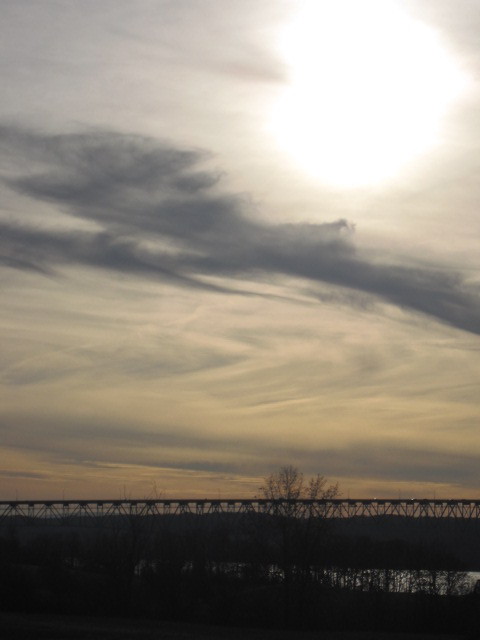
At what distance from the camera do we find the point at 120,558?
3442 inches

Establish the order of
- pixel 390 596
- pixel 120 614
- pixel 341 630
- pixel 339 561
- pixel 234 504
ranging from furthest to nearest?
pixel 234 504
pixel 339 561
pixel 390 596
pixel 120 614
pixel 341 630

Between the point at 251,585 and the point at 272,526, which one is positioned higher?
the point at 272,526

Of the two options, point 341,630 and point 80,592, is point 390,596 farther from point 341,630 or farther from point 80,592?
point 80,592

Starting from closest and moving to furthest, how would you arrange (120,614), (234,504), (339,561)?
(120,614) → (339,561) → (234,504)

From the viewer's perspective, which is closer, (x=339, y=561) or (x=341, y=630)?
(x=341, y=630)

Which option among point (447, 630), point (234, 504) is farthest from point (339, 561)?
point (234, 504)

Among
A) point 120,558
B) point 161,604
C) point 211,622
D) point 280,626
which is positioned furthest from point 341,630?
point 120,558

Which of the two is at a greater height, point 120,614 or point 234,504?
point 234,504

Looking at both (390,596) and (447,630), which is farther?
(390,596)

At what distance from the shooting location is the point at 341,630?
7488cm

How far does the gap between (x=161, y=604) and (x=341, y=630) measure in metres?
17.1

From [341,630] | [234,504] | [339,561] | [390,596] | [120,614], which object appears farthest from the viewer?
[234,504]

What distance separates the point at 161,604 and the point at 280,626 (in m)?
12.0

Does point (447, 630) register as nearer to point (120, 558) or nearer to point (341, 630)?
point (341, 630)
